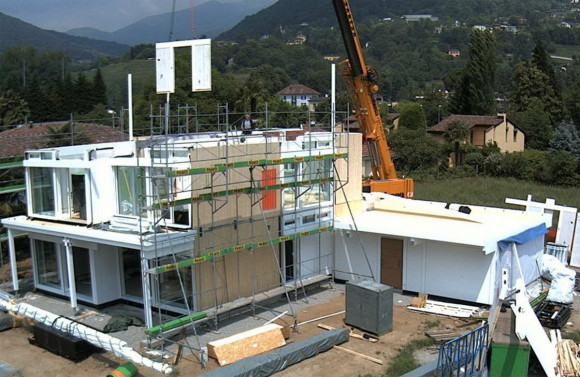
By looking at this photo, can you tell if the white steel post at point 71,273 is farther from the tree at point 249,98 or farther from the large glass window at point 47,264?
the tree at point 249,98

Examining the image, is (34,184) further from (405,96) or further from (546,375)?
(405,96)

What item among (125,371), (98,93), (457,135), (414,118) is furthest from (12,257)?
(98,93)

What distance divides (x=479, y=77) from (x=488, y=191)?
27.8 metres

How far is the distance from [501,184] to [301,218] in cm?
2470

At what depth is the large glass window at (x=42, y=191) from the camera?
1733cm

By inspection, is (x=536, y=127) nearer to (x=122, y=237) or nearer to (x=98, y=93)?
(x=122, y=237)

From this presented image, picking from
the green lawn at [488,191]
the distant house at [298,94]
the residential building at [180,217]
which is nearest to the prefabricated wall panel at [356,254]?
the residential building at [180,217]

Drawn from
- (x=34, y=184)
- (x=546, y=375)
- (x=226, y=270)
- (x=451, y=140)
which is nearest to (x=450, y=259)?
(x=546, y=375)

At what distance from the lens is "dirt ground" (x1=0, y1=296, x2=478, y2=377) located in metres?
12.9

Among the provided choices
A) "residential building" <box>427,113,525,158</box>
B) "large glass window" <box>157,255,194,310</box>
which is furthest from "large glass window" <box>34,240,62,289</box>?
"residential building" <box>427,113,525,158</box>

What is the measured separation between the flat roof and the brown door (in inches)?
20.8

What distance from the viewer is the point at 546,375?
12.6m

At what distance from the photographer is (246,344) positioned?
13594mm

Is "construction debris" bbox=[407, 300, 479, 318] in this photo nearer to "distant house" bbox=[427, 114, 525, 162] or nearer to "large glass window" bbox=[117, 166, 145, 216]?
"large glass window" bbox=[117, 166, 145, 216]
